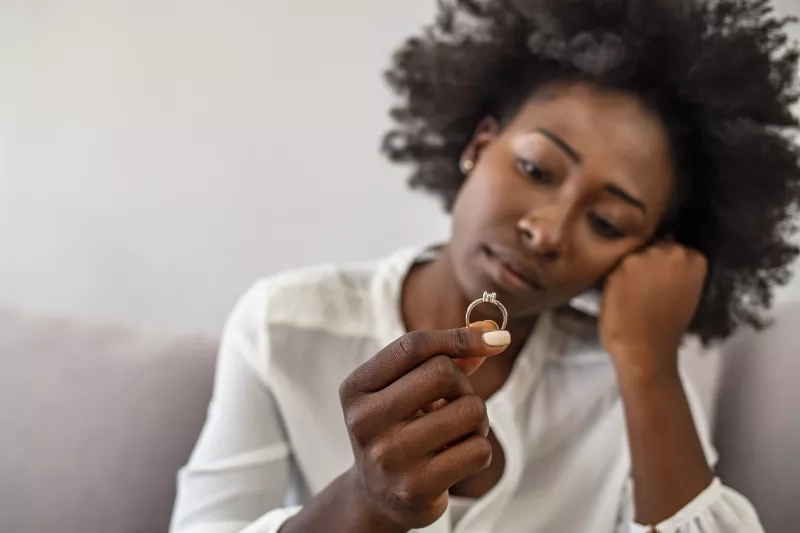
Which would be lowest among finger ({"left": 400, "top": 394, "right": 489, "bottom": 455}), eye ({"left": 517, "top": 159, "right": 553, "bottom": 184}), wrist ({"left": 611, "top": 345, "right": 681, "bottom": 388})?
wrist ({"left": 611, "top": 345, "right": 681, "bottom": 388})

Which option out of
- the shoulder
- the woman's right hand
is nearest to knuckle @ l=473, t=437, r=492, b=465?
the woman's right hand

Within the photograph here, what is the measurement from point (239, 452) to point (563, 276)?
0.42 m

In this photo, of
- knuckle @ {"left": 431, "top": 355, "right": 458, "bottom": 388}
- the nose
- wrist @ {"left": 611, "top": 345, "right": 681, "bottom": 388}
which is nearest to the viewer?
knuckle @ {"left": 431, "top": 355, "right": 458, "bottom": 388}

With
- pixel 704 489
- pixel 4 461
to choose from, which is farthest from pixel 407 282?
pixel 4 461

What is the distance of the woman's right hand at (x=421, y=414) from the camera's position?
0.45 meters

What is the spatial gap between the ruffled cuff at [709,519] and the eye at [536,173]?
408 millimetres

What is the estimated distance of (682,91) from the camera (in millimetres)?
784

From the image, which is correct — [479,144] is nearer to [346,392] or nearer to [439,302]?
[439,302]

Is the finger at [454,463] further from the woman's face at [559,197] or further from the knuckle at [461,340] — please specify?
the woman's face at [559,197]

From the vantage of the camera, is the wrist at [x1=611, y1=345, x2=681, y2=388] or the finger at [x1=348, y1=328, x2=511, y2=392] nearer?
the finger at [x1=348, y1=328, x2=511, y2=392]

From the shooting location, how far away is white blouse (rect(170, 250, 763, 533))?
744 mm

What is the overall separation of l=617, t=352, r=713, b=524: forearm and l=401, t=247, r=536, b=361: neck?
0.15 m

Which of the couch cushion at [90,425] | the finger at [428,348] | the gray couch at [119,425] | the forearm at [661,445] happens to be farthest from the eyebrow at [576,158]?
the couch cushion at [90,425]

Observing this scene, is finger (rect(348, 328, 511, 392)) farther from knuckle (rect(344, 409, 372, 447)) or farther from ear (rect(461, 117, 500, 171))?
ear (rect(461, 117, 500, 171))
